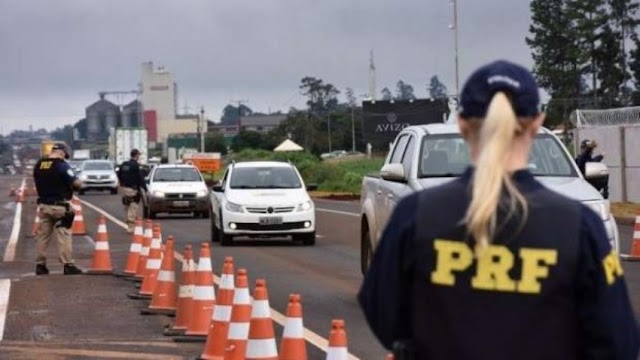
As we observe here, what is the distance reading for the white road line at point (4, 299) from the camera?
13.2 meters

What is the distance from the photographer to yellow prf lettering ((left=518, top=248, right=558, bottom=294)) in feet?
11.1

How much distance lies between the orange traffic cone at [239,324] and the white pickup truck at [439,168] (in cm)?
330

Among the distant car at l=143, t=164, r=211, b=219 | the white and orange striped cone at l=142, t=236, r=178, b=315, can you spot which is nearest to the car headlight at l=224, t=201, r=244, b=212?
the white and orange striped cone at l=142, t=236, r=178, b=315

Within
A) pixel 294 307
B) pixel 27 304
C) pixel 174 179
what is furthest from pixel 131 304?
pixel 174 179

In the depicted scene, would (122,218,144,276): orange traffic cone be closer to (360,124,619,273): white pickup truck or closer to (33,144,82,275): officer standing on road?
(33,144,82,275): officer standing on road

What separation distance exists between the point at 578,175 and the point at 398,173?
5.76ft

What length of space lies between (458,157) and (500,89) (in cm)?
969

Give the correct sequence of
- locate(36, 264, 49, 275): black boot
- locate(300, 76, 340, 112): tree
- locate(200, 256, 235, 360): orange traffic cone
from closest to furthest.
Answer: locate(200, 256, 235, 360): orange traffic cone, locate(36, 264, 49, 275): black boot, locate(300, 76, 340, 112): tree

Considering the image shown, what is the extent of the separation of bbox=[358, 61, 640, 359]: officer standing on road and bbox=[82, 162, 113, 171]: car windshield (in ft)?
190

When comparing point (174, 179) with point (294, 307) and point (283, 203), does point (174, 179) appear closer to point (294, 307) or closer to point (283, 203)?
point (283, 203)

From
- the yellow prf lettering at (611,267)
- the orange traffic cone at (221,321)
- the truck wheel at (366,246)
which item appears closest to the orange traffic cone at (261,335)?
the orange traffic cone at (221,321)

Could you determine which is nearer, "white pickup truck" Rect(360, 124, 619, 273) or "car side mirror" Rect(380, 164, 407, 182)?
"white pickup truck" Rect(360, 124, 619, 273)

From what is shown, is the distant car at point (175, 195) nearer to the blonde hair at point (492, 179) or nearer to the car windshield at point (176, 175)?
the car windshield at point (176, 175)

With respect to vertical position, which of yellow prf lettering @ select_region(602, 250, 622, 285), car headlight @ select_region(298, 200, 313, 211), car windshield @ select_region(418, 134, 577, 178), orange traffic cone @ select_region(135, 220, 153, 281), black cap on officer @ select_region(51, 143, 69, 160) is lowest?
orange traffic cone @ select_region(135, 220, 153, 281)
